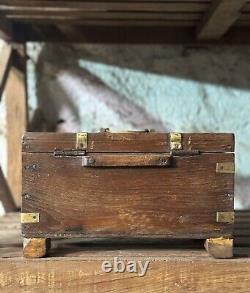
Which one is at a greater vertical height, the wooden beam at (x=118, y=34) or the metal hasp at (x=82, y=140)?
the wooden beam at (x=118, y=34)

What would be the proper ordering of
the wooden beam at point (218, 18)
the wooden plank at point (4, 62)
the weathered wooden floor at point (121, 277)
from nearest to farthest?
the weathered wooden floor at point (121, 277) → the wooden beam at point (218, 18) → the wooden plank at point (4, 62)

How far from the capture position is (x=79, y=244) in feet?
4.85

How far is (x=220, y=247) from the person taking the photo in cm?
132

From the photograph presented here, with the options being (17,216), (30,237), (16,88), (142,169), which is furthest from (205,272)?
(16,88)

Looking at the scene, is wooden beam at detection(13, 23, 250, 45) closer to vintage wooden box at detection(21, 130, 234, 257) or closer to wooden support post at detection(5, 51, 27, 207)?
wooden support post at detection(5, 51, 27, 207)

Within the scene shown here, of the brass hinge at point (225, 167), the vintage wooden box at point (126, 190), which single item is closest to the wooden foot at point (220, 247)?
the vintage wooden box at point (126, 190)

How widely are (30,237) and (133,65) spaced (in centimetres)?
113

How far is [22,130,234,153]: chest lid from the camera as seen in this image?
1294 millimetres

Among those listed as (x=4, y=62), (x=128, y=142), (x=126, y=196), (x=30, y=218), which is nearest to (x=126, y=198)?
(x=126, y=196)

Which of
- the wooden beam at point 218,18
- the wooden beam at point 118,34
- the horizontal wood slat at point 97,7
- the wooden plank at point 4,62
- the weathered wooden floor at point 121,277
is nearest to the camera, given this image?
the weathered wooden floor at point 121,277

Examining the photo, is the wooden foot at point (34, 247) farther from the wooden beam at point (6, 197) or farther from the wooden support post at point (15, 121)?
the wooden support post at point (15, 121)

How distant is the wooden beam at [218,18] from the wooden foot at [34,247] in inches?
37.3

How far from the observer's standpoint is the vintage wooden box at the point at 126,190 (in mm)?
1299

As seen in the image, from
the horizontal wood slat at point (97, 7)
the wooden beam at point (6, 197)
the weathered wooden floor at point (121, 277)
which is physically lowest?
the weathered wooden floor at point (121, 277)
